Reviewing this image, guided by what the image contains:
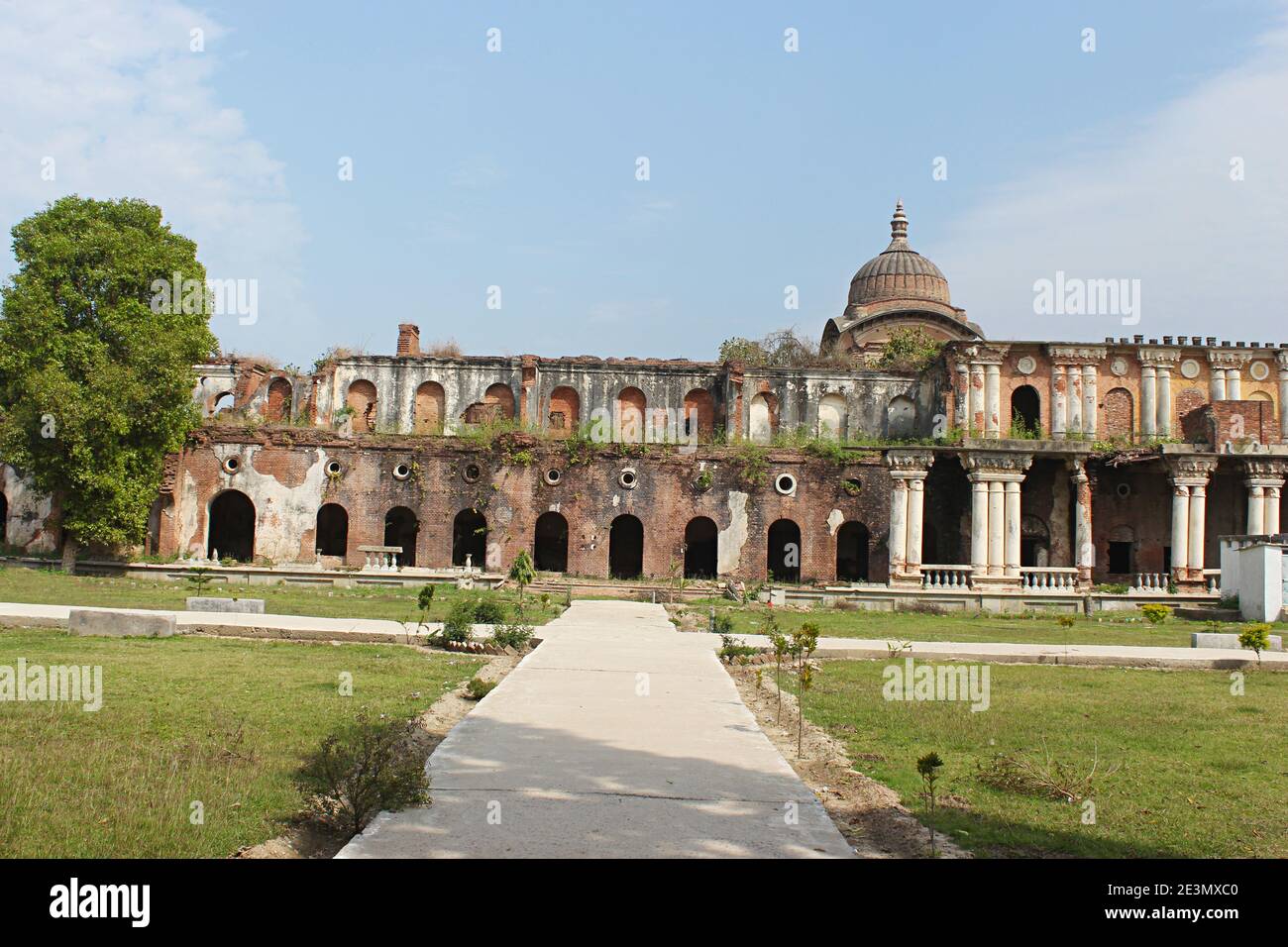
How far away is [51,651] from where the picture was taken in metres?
13.1

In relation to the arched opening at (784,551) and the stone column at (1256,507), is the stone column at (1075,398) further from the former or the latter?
the arched opening at (784,551)

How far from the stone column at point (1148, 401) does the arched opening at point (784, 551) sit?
505 inches

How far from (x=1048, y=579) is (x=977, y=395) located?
699cm

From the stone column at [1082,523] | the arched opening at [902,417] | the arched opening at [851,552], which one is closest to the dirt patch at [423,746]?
the arched opening at [851,552]

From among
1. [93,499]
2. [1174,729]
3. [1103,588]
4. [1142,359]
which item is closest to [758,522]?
[1103,588]

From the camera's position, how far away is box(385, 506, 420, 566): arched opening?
116 ft

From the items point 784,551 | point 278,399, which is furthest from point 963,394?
point 278,399

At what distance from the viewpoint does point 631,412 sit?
3838 centimetres

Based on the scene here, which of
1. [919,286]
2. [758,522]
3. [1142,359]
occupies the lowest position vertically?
[758,522]

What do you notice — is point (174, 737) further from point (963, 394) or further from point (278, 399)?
point (278, 399)

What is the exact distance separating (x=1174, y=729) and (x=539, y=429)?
85.1 ft

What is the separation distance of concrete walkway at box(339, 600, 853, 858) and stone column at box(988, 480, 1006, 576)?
888 inches
